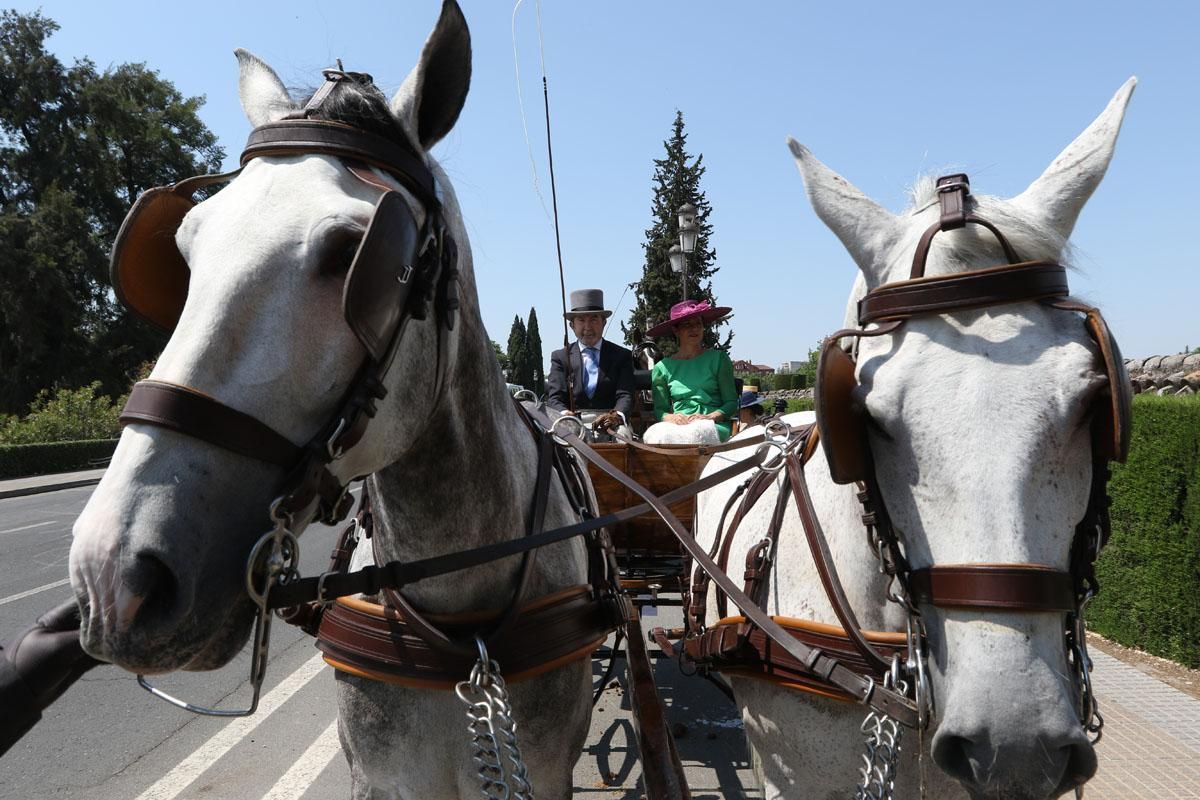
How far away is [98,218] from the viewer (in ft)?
122

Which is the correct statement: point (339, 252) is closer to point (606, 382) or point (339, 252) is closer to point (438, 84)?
point (438, 84)

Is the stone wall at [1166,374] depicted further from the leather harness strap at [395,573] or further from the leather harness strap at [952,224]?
the leather harness strap at [395,573]

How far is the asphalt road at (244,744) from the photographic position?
4062mm

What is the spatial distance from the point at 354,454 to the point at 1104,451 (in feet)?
4.80

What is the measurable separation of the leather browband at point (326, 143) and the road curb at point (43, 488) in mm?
20534

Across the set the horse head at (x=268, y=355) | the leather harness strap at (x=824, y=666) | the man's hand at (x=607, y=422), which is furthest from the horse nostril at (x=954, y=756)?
the man's hand at (x=607, y=422)

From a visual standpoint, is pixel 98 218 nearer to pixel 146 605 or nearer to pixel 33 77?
pixel 33 77

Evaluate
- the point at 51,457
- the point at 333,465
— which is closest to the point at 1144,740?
the point at 333,465

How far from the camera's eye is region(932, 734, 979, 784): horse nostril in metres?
1.45

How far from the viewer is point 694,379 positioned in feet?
16.7

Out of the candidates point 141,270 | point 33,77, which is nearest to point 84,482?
point 141,270

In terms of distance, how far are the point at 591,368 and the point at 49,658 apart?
452 cm

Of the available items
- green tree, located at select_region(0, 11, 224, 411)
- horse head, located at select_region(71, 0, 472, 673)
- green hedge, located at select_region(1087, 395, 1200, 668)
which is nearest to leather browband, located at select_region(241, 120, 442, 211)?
horse head, located at select_region(71, 0, 472, 673)

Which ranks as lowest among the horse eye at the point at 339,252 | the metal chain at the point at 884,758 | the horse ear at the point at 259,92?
the metal chain at the point at 884,758
